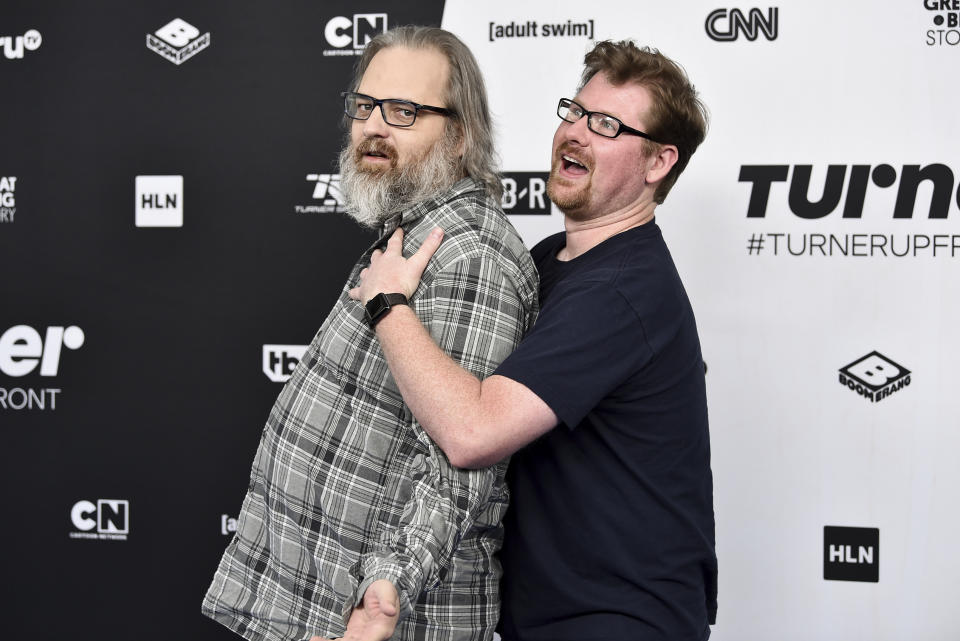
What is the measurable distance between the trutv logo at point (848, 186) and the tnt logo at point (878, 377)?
0.38 meters

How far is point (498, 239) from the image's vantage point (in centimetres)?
141

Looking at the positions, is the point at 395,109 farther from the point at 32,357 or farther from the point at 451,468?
the point at 32,357

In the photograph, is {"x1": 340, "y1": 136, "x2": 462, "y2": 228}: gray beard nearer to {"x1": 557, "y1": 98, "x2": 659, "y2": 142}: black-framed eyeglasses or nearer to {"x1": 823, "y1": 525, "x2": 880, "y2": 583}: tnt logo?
{"x1": 557, "y1": 98, "x2": 659, "y2": 142}: black-framed eyeglasses

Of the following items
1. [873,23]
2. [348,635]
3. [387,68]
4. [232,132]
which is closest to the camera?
[348,635]

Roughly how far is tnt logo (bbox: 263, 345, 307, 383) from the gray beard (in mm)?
1051

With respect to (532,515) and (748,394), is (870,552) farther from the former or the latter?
(532,515)

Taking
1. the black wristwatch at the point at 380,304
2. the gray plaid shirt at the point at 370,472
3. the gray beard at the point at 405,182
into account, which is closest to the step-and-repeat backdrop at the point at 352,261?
the gray beard at the point at 405,182

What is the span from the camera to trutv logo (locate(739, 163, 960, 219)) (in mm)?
2199

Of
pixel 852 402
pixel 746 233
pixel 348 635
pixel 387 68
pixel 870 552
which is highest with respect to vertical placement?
pixel 387 68

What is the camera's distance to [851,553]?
2240 millimetres

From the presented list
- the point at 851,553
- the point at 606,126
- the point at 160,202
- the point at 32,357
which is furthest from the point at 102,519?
the point at 851,553

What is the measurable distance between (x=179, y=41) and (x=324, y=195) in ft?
2.15

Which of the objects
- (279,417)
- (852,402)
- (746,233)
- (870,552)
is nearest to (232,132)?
(279,417)

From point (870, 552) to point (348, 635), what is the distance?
5.40 feet
